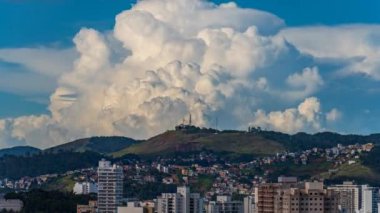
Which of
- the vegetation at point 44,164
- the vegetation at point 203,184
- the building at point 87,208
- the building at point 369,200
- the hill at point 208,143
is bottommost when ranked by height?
the building at point 87,208

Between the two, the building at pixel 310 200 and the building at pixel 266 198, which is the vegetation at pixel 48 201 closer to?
the building at pixel 266 198

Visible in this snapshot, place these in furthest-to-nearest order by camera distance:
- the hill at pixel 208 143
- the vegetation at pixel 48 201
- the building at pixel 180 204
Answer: the hill at pixel 208 143 → the vegetation at pixel 48 201 → the building at pixel 180 204

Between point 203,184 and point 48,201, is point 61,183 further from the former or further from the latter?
point 48,201

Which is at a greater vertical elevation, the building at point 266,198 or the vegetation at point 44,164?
the vegetation at point 44,164

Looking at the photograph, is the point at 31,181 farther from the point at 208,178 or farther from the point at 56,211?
the point at 56,211

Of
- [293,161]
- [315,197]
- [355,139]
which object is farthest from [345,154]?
[315,197]

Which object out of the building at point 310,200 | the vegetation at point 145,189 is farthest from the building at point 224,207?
the vegetation at point 145,189

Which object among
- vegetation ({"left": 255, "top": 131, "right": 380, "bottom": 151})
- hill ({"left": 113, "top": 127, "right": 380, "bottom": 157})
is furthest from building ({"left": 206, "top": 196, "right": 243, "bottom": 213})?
vegetation ({"left": 255, "top": 131, "right": 380, "bottom": 151})
